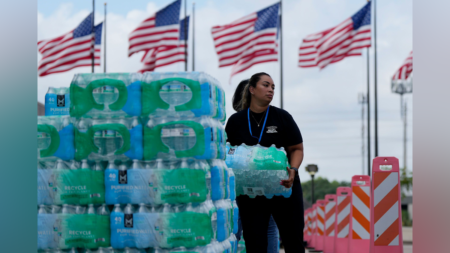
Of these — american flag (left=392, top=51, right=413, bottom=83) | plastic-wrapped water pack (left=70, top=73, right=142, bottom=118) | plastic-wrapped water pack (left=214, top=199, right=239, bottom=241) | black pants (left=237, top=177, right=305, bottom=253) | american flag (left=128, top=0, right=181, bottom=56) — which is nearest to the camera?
plastic-wrapped water pack (left=70, top=73, right=142, bottom=118)

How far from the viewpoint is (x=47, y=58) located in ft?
81.1

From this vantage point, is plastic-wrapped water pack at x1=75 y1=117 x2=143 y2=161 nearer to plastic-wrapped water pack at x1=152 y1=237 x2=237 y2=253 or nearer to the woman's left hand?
plastic-wrapped water pack at x1=152 y1=237 x2=237 y2=253

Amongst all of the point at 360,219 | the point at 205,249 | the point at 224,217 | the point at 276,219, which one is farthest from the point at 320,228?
the point at 205,249

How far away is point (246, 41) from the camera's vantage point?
2497 centimetres

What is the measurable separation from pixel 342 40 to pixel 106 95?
21.6m

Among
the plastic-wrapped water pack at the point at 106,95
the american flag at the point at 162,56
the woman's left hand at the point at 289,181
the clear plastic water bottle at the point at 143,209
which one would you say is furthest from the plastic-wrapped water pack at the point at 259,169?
the american flag at the point at 162,56

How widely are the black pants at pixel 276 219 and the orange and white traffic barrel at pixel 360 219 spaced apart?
6.43 m

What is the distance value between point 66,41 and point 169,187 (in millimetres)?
21344

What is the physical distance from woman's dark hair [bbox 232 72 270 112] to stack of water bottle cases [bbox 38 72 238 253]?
4.54 feet

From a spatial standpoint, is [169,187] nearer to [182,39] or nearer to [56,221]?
[56,221]

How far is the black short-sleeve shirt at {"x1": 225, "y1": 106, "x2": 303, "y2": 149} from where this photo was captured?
21.6 ft

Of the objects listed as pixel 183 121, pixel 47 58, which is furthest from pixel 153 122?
pixel 47 58

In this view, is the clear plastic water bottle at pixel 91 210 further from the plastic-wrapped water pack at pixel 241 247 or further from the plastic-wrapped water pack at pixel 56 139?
the plastic-wrapped water pack at pixel 241 247

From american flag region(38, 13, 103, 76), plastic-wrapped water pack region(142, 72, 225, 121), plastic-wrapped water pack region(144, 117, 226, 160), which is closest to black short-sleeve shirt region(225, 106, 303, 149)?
plastic-wrapped water pack region(142, 72, 225, 121)
